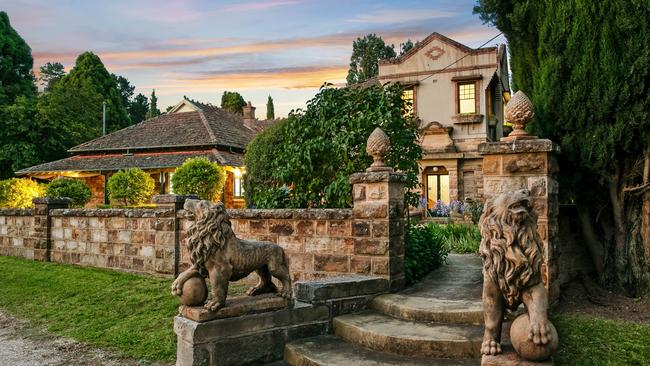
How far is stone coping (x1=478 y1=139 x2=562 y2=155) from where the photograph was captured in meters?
4.73

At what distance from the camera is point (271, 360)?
478 cm

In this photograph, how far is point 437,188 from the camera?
20.3 meters

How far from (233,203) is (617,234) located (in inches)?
755

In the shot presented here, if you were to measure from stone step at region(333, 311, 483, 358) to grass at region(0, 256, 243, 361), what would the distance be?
2063mm

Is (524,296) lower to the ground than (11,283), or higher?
higher

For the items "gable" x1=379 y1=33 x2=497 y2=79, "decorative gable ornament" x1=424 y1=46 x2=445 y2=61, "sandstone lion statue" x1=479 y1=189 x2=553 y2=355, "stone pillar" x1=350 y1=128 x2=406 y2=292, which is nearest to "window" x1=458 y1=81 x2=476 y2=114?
"gable" x1=379 y1=33 x2=497 y2=79

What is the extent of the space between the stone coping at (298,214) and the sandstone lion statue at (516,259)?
306cm

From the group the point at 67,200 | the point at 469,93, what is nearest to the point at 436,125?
the point at 469,93

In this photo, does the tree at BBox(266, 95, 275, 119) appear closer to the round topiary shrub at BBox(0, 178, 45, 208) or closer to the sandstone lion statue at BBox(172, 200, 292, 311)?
the round topiary shrub at BBox(0, 178, 45, 208)

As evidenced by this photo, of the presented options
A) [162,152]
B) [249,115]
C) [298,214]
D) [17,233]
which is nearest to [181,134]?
[162,152]

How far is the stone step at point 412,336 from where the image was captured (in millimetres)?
4242

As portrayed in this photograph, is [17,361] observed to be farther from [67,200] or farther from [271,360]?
[67,200]

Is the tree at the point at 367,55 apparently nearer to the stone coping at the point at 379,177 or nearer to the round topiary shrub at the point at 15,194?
the round topiary shrub at the point at 15,194

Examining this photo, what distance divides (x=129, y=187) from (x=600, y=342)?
17.8m
